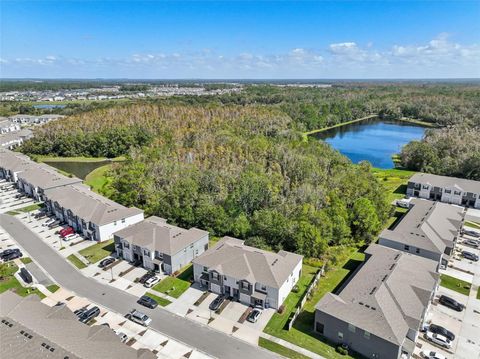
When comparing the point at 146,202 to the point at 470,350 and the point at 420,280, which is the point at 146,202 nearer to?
the point at 420,280

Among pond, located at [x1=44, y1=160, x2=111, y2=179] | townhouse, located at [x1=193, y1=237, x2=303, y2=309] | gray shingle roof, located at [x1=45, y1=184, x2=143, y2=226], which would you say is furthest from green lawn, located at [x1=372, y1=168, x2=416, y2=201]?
A: pond, located at [x1=44, y1=160, x2=111, y2=179]

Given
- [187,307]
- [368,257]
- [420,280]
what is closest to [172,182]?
[187,307]

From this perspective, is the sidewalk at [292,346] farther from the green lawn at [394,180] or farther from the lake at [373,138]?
the lake at [373,138]

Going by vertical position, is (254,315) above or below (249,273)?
below

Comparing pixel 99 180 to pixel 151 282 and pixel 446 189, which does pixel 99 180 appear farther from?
pixel 446 189

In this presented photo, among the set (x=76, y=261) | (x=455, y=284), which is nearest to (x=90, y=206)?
(x=76, y=261)

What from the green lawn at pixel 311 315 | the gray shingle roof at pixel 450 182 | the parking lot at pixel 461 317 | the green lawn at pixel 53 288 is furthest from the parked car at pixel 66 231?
the gray shingle roof at pixel 450 182

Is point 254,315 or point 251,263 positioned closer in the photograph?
point 254,315
